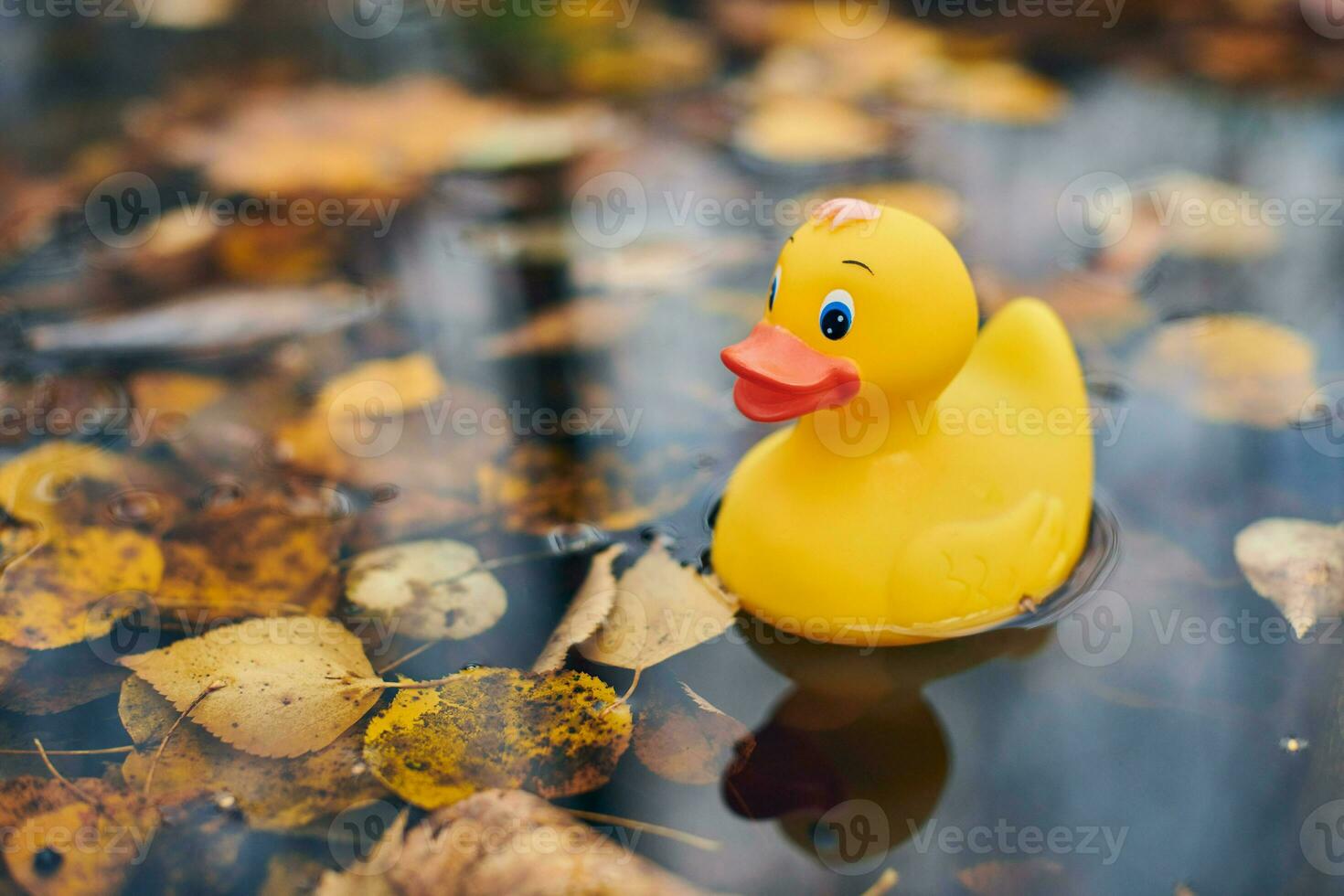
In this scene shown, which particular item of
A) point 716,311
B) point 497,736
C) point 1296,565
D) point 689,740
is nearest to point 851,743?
point 689,740

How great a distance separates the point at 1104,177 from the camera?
2.94 metres

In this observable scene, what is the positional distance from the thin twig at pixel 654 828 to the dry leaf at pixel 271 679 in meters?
0.34

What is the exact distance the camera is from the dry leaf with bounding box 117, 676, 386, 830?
62.5 inches

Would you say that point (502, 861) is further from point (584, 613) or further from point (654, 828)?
point (584, 613)

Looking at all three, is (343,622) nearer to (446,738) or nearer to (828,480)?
(446,738)

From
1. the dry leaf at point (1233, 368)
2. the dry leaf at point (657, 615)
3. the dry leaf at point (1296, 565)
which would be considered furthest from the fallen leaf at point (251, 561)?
the dry leaf at point (1233, 368)

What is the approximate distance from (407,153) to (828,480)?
1.80 m

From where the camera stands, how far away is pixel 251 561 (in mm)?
1978

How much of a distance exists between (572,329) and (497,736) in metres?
1.05

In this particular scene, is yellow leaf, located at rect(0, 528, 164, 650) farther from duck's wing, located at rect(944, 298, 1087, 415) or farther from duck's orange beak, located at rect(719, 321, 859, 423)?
duck's wing, located at rect(944, 298, 1087, 415)

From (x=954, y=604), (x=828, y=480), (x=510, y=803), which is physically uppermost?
(x=828, y=480)

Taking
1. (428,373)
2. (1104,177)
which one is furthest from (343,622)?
(1104,177)

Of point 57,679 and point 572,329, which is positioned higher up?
point 572,329

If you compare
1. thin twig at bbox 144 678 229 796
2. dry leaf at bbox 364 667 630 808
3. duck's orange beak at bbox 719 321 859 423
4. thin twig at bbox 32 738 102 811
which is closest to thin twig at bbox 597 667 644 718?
dry leaf at bbox 364 667 630 808
